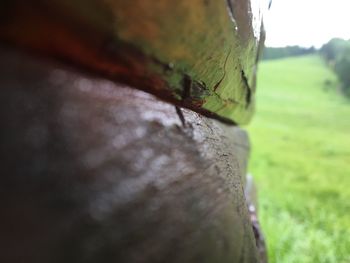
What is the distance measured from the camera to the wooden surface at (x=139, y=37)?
1.09ft

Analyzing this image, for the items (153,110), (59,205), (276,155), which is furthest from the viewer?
(276,155)

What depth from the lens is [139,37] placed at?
370mm

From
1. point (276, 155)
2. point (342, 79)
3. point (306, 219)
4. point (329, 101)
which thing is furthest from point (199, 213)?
point (342, 79)

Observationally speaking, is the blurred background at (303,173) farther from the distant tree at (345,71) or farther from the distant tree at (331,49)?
the distant tree at (331,49)

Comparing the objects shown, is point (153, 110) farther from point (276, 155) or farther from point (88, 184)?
point (276, 155)

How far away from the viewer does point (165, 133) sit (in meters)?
0.43

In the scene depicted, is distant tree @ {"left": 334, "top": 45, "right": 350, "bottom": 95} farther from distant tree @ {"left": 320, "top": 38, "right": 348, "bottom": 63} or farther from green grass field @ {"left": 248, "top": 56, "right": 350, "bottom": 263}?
green grass field @ {"left": 248, "top": 56, "right": 350, "bottom": 263}

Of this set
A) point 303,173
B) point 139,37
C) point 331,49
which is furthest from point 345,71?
point 139,37

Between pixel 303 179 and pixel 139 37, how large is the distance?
10.9 ft

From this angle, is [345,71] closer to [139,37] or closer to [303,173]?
[303,173]

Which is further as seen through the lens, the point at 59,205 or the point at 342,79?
the point at 342,79

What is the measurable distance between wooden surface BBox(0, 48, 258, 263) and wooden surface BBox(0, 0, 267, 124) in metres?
0.02

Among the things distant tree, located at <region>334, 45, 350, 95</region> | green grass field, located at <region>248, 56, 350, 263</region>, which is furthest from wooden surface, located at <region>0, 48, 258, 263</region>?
distant tree, located at <region>334, 45, 350, 95</region>

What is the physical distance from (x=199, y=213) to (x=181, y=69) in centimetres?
16
